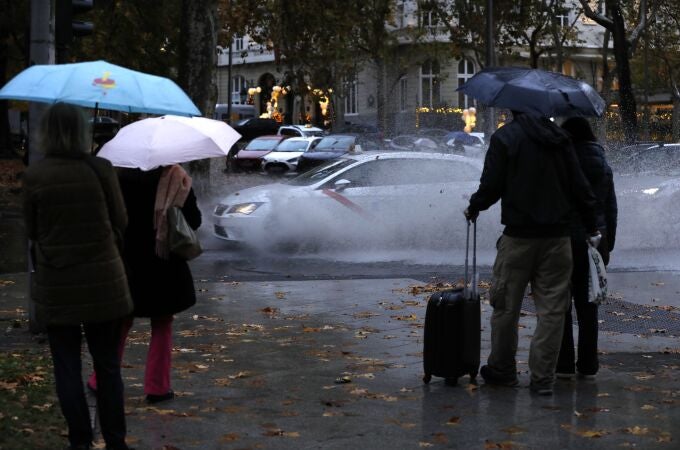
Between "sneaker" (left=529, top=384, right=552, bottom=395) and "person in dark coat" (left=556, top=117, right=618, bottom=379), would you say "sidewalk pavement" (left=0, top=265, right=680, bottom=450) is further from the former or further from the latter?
"person in dark coat" (left=556, top=117, right=618, bottom=379)

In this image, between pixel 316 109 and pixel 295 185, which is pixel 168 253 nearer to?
pixel 295 185

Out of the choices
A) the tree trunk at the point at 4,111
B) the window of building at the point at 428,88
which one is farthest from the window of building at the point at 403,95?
the tree trunk at the point at 4,111

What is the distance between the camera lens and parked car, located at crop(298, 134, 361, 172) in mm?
32281

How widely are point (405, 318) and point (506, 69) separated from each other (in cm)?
310

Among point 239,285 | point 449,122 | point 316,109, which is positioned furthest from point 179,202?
point 316,109

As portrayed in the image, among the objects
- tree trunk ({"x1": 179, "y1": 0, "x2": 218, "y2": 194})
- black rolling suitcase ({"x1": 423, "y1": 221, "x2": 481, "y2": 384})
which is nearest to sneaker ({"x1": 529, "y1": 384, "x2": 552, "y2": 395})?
black rolling suitcase ({"x1": 423, "y1": 221, "x2": 481, "y2": 384})

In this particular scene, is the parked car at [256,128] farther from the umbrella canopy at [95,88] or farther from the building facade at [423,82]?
the umbrella canopy at [95,88]

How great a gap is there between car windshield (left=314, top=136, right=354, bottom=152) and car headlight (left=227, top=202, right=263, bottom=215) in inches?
724

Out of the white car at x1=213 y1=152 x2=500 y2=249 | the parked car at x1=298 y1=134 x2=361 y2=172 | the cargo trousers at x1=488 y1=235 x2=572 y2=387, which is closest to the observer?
the cargo trousers at x1=488 y1=235 x2=572 y2=387

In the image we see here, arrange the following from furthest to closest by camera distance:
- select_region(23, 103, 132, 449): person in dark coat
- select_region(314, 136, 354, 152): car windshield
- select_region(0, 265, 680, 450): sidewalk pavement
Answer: select_region(314, 136, 354, 152): car windshield, select_region(0, 265, 680, 450): sidewalk pavement, select_region(23, 103, 132, 449): person in dark coat

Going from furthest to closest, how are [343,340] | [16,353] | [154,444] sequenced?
[343,340], [16,353], [154,444]

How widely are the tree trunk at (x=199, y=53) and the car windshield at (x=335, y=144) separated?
1231cm

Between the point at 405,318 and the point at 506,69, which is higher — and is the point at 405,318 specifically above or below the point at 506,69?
below

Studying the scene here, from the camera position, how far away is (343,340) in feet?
30.3
